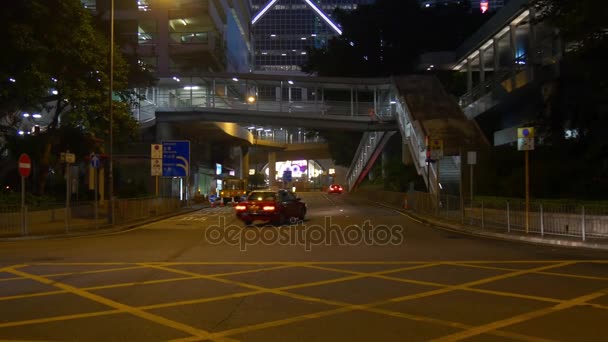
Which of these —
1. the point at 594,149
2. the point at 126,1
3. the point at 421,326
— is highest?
the point at 126,1

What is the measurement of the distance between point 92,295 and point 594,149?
68.3 feet

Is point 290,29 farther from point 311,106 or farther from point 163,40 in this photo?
point 311,106

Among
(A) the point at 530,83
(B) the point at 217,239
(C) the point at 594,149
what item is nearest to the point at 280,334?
(B) the point at 217,239

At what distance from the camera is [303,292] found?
9609 millimetres

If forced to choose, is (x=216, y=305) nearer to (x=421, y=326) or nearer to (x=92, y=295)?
(x=92, y=295)

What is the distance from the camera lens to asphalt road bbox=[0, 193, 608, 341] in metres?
7.20

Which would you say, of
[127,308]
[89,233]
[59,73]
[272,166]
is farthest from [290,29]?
[127,308]

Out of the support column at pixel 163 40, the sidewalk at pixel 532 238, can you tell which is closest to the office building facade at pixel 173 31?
the support column at pixel 163 40

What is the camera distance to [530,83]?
3212 centimetres

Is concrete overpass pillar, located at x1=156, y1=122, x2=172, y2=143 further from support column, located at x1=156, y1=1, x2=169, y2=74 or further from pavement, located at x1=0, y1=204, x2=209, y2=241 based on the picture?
pavement, located at x1=0, y1=204, x2=209, y2=241

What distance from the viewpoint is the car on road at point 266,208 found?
23.4 m

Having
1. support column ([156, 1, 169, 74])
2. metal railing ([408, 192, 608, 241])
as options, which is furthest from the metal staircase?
support column ([156, 1, 169, 74])

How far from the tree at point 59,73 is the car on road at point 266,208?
9.05 meters

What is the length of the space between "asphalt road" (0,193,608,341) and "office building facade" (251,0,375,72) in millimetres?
148393
